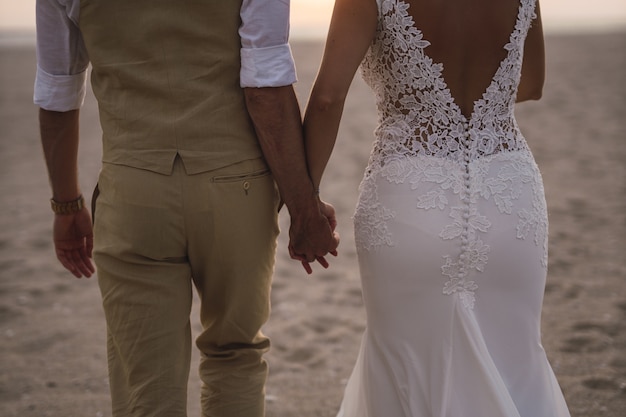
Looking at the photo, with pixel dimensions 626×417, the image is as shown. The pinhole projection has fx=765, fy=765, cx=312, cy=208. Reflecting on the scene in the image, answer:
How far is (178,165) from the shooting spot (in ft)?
7.12

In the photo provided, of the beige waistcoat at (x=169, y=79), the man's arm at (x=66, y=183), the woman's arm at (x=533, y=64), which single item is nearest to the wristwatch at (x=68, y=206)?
the man's arm at (x=66, y=183)

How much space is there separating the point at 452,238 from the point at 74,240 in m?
1.33

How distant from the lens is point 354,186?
773 centimetres

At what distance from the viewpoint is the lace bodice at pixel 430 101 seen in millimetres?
2305

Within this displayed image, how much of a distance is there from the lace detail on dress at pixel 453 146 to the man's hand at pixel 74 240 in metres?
1.05

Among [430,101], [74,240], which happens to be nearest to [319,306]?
[74,240]

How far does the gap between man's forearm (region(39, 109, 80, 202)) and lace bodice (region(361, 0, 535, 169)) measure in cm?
98

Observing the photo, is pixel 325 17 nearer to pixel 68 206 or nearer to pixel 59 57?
pixel 68 206

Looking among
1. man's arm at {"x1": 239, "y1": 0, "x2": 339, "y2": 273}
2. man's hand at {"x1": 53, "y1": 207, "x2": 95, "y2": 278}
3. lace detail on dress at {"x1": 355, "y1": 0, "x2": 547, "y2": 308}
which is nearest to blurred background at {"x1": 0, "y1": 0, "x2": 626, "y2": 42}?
man's hand at {"x1": 53, "y1": 207, "x2": 95, "y2": 278}

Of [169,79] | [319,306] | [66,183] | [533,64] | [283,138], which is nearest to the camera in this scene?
[169,79]

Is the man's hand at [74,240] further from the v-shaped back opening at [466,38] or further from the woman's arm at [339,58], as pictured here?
the v-shaped back opening at [466,38]

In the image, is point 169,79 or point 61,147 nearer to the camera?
point 169,79

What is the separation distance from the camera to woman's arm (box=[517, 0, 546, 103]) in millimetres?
2561

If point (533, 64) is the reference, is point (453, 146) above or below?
below
